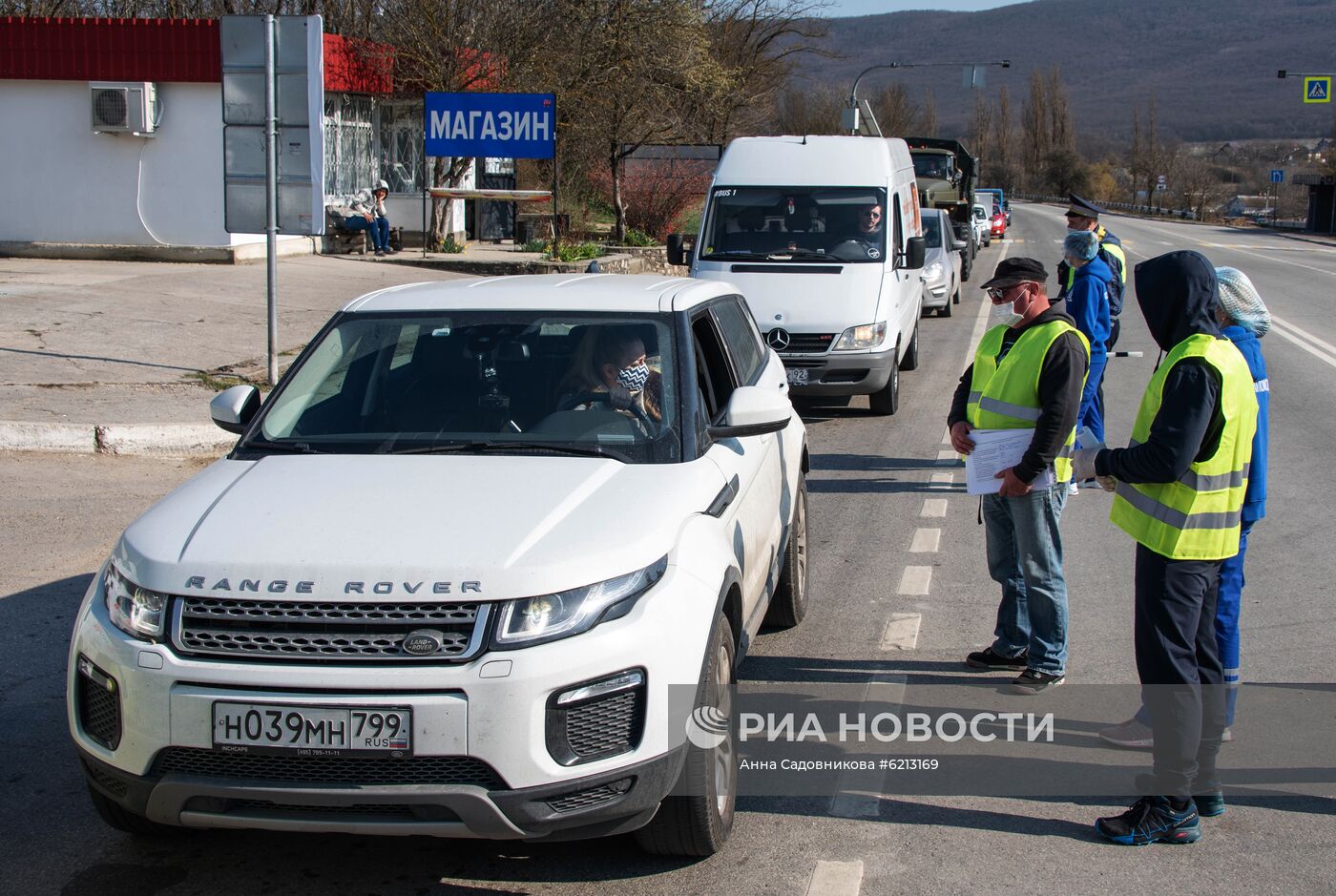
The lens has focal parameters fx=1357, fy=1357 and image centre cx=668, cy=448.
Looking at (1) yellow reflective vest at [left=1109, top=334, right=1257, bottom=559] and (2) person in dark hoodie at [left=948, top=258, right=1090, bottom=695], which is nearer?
(1) yellow reflective vest at [left=1109, top=334, right=1257, bottom=559]

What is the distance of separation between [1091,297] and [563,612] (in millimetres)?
5452

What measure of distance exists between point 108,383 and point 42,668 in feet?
21.9

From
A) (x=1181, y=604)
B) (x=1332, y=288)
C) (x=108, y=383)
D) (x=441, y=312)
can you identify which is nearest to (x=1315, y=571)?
(x=1181, y=604)

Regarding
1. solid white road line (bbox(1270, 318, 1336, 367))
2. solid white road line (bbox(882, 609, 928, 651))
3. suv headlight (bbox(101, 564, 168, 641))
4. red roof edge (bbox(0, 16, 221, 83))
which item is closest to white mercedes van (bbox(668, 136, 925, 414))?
solid white road line (bbox(882, 609, 928, 651))

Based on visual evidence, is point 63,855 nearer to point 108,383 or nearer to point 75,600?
point 75,600

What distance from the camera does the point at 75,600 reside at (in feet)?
21.7

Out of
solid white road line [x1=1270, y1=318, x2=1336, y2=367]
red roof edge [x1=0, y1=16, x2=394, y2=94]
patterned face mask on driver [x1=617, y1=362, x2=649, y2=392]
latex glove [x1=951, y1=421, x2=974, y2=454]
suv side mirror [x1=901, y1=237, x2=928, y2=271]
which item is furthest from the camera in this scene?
A: red roof edge [x1=0, y1=16, x2=394, y2=94]

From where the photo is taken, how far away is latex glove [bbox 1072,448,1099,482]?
4.72m

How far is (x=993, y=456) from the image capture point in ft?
18.6

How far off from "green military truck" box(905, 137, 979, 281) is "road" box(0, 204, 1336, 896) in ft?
77.7

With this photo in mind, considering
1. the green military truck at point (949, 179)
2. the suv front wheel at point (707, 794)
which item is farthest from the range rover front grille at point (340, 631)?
the green military truck at point (949, 179)

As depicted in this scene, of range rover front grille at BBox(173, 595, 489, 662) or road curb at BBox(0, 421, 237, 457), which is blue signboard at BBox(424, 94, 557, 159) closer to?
road curb at BBox(0, 421, 237, 457)

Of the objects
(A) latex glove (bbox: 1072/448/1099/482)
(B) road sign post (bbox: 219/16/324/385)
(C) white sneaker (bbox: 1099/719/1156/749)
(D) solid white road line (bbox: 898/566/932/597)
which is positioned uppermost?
(B) road sign post (bbox: 219/16/324/385)

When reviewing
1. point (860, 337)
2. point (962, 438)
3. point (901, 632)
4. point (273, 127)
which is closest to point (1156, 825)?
point (962, 438)
